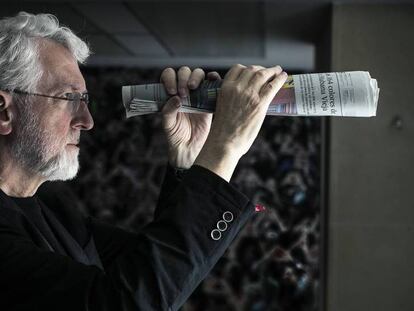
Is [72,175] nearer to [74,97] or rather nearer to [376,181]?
[74,97]

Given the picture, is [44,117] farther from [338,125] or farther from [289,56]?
[289,56]

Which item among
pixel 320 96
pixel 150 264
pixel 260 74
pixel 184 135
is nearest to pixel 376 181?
pixel 184 135

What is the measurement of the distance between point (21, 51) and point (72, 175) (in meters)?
0.26

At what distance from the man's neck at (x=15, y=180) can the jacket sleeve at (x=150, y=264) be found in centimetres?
24

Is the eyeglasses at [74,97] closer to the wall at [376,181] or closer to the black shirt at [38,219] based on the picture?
the black shirt at [38,219]

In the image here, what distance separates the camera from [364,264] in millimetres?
2742

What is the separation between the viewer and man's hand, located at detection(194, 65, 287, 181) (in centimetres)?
83

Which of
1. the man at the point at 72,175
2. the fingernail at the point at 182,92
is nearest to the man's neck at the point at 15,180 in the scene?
the man at the point at 72,175

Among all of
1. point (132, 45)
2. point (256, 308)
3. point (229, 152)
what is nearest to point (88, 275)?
point (229, 152)

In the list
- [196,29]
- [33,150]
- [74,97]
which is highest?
[196,29]

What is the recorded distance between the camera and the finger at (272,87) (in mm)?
853

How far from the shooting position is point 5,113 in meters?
1.08

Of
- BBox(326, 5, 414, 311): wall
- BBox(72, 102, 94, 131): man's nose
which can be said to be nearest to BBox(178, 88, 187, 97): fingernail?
BBox(72, 102, 94, 131): man's nose

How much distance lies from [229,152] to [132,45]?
10.9 feet
